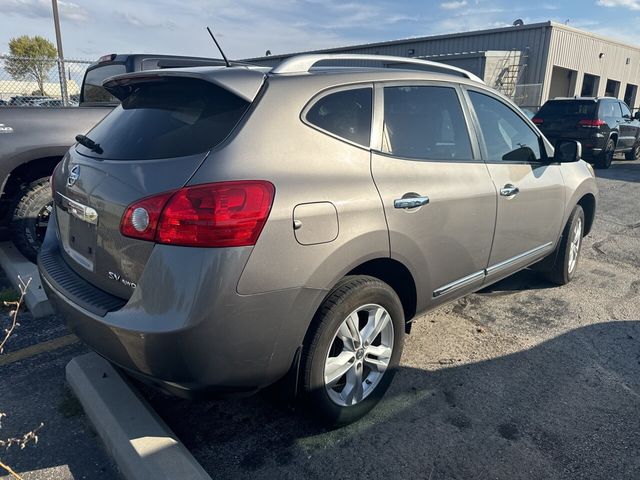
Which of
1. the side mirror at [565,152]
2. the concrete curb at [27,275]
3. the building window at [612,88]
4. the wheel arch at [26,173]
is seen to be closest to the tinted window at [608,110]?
the side mirror at [565,152]

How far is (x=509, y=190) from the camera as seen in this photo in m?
3.40

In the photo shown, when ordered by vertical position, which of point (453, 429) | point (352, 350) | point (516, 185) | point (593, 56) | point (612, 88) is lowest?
point (453, 429)

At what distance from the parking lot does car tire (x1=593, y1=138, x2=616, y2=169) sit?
10387 millimetres

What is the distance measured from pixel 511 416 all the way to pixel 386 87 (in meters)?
1.96

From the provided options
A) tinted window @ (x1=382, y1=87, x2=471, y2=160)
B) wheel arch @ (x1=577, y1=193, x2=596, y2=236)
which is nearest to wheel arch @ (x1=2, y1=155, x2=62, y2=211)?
tinted window @ (x1=382, y1=87, x2=471, y2=160)

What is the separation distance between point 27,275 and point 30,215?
56cm

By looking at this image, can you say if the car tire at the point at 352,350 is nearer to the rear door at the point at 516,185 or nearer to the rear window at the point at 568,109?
the rear door at the point at 516,185

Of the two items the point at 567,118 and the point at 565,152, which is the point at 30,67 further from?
the point at 567,118

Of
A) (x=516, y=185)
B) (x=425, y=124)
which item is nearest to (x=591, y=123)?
(x=516, y=185)

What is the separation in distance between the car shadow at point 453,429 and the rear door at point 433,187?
592 millimetres

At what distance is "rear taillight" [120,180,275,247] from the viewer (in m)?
1.91

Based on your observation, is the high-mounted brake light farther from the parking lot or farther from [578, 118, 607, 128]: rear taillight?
[578, 118, 607, 128]: rear taillight

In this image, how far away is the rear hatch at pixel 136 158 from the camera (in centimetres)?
207

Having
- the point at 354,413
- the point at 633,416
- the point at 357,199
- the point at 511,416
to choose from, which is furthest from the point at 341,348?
the point at 633,416
